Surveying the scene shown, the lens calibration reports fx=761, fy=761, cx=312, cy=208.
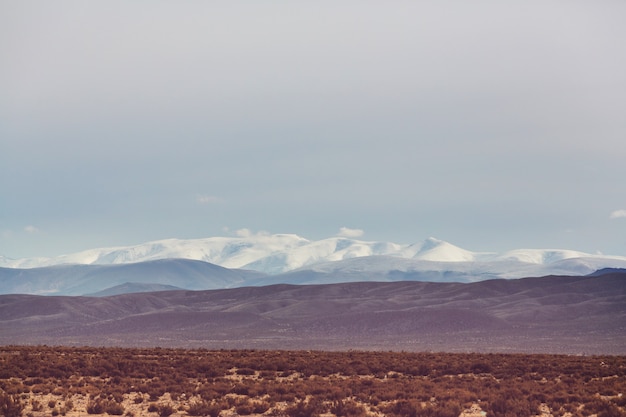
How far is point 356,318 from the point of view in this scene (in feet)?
442

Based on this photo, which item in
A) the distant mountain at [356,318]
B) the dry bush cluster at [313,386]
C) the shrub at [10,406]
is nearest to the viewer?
the shrub at [10,406]

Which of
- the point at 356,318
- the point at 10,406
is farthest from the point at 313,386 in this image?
the point at 356,318

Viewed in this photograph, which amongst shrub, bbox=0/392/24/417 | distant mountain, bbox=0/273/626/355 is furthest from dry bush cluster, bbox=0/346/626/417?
distant mountain, bbox=0/273/626/355

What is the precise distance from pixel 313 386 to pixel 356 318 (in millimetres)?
105085

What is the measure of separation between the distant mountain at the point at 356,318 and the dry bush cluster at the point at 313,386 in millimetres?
48507

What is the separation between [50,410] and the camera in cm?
2595

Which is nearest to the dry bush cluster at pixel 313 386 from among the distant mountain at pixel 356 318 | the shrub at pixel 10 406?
the shrub at pixel 10 406

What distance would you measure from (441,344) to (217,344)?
2978cm

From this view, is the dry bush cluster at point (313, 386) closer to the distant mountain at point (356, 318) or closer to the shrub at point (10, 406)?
the shrub at point (10, 406)

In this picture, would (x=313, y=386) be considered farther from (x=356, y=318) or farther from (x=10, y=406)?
(x=356, y=318)

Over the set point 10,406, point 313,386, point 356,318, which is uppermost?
point 356,318

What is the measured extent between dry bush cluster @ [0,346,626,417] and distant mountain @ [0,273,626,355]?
159 feet

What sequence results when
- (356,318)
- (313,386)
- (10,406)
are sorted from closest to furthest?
(10,406) → (313,386) → (356,318)

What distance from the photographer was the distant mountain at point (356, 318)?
343 ft
